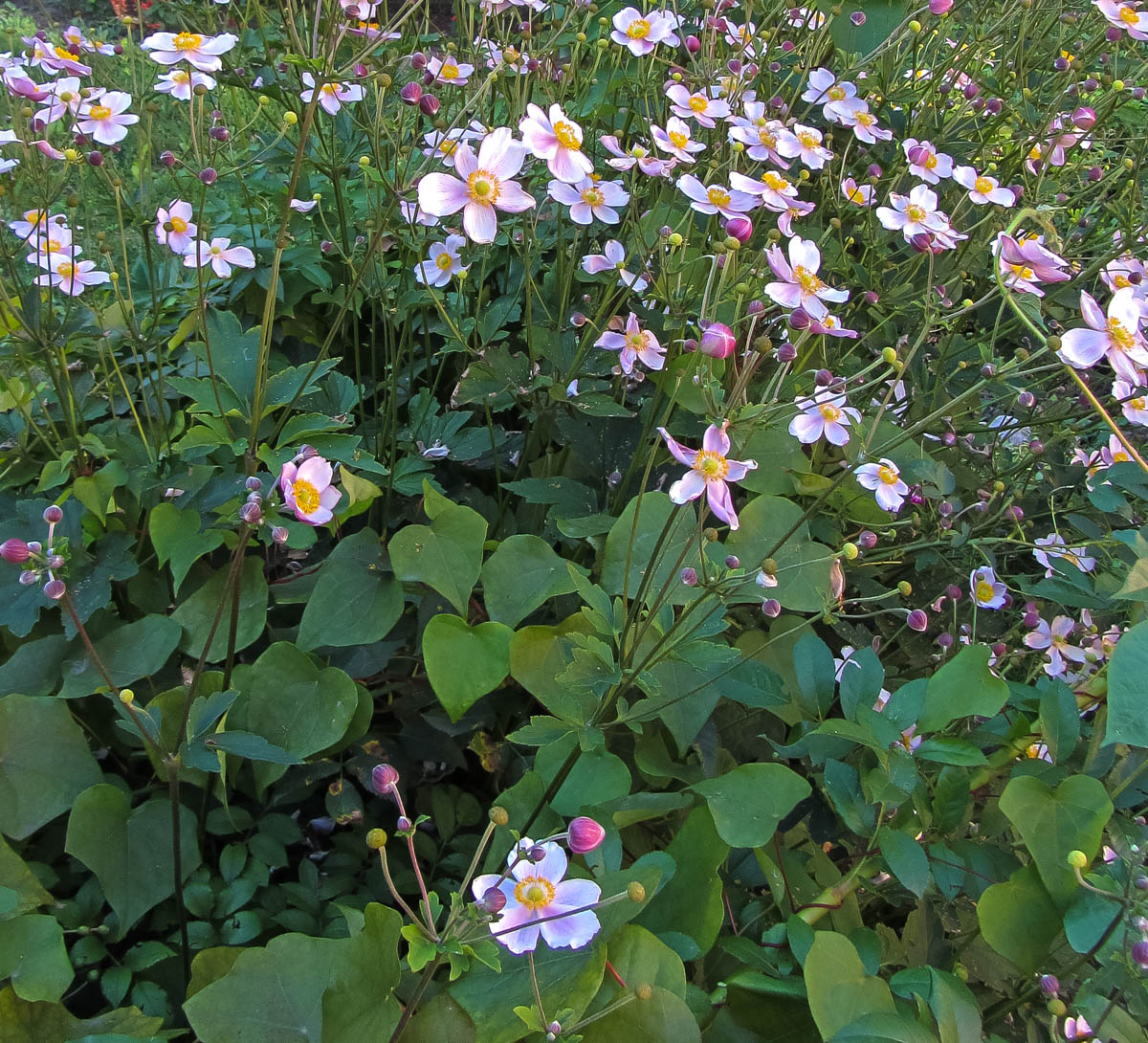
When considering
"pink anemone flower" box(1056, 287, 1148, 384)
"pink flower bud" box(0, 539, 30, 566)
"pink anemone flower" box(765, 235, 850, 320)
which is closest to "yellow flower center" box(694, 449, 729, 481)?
"pink anemone flower" box(765, 235, 850, 320)

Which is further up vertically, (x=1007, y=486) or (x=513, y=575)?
(x=1007, y=486)

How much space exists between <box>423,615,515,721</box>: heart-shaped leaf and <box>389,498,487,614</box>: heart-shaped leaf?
5cm

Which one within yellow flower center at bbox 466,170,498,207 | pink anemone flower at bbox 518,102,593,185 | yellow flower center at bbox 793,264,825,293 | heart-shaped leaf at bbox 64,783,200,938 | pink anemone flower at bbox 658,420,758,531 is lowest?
heart-shaped leaf at bbox 64,783,200,938

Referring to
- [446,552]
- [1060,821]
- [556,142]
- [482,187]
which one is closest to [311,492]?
[446,552]

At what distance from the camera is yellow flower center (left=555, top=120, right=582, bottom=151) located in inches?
42.9

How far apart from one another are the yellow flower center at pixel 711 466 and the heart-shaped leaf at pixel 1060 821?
0.46m

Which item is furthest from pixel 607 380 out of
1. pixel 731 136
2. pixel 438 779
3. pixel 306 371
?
pixel 438 779

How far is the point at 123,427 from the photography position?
1521 millimetres

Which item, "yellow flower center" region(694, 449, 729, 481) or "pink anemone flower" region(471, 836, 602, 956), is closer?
"pink anemone flower" region(471, 836, 602, 956)

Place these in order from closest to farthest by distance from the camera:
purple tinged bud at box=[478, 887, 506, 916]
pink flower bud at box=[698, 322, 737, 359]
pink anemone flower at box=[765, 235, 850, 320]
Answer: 1. purple tinged bud at box=[478, 887, 506, 916]
2. pink flower bud at box=[698, 322, 737, 359]
3. pink anemone flower at box=[765, 235, 850, 320]

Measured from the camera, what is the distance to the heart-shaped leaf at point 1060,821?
86cm

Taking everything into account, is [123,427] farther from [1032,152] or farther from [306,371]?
[1032,152]

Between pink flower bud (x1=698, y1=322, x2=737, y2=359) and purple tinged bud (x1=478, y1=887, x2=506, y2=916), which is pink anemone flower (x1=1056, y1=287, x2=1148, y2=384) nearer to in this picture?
pink flower bud (x1=698, y1=322, x2=737, y2=359)

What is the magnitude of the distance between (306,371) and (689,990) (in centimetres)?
99
